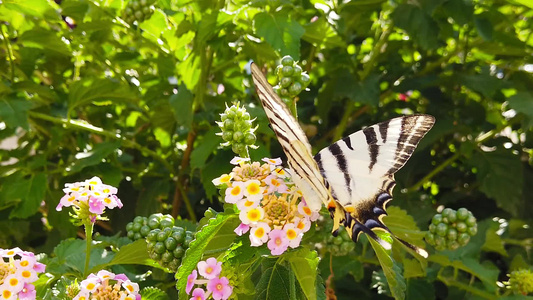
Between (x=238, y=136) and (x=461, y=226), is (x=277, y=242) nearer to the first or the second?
(x=238, y=136)

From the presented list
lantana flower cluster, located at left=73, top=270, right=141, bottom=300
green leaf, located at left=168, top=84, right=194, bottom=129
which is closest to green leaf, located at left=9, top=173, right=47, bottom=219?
green leaf, located at left=168, top=84, right=194, bottom=129

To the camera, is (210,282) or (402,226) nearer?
(210,282)

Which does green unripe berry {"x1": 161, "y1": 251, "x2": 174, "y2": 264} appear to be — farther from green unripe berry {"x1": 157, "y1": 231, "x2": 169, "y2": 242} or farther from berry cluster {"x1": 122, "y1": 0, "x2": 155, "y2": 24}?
berry cluster {"x1": 122, "y1": 0, "x2": 155, "y2": 24}

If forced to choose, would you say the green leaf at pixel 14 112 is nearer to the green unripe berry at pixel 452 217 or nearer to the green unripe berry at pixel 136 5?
the green unripe berry at pixel 136 5

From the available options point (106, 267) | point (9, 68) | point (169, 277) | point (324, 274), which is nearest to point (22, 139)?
point (9, 68)

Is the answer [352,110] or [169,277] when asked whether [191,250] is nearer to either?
[169,277]

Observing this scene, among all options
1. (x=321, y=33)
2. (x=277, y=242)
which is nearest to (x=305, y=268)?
(x=277, y=242)

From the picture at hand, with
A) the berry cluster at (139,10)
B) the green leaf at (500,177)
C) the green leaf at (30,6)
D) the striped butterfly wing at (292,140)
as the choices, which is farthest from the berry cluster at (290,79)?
the green leaf at (500,177)
